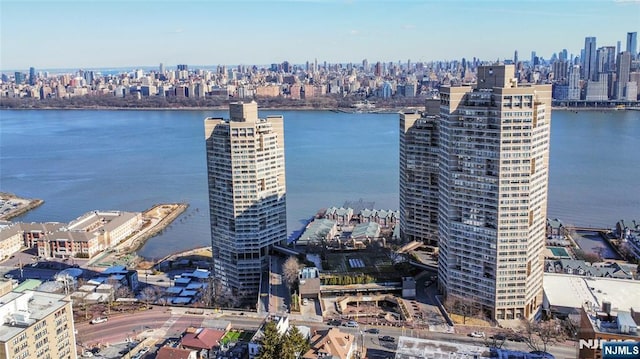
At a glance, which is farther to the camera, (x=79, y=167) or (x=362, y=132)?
(x=362, y=132)

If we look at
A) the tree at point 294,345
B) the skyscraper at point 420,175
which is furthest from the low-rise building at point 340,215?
the tree at point 294,345

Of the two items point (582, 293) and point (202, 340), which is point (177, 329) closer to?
point (202, 340)

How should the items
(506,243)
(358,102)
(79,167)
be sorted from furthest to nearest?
(358,102)
(79,167)
(506,243)

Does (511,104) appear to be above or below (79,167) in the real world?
above

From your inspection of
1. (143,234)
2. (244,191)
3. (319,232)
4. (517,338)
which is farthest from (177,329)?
(143,234)

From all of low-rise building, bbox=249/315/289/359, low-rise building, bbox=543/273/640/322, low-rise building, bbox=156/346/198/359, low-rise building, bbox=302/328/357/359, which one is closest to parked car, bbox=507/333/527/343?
low-rise building, bbox=543/273/640/322

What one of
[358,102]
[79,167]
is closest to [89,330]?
[79,167]

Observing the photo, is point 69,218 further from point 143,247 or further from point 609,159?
point 609,159
